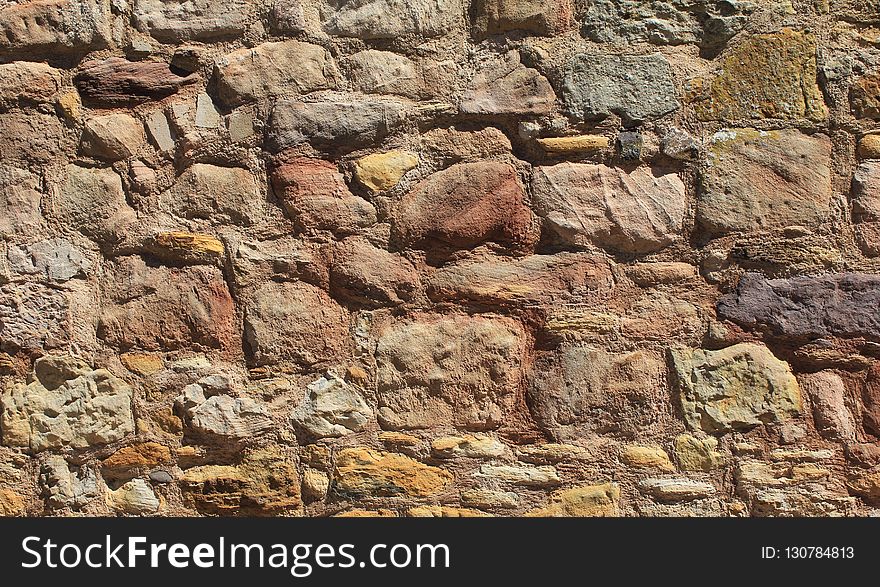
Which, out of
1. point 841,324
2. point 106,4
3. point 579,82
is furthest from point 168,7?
point 841,324

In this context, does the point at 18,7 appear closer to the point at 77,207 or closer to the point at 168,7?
the point at 168,7

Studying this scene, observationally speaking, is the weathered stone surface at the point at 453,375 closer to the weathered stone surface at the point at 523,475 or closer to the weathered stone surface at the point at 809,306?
the weathered stone surface at the point at 523,475

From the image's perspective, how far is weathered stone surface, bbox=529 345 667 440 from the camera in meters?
1.69

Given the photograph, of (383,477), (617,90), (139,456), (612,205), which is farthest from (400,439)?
(617,90)

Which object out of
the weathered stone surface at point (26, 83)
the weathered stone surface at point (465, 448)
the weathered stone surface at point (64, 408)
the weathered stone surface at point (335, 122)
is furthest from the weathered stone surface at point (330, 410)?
the weathered stone surface at point (26, 83)

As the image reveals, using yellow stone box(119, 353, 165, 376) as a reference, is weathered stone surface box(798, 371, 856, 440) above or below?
below

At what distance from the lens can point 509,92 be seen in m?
1.71

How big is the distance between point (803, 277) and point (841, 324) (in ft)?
0.40

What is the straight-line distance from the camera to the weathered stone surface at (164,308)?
5.59ft

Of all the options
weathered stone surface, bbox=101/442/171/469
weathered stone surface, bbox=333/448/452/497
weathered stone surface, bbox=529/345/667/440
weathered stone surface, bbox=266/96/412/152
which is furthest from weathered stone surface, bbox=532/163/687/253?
weathered stone surface, bbox=101/442/171/469

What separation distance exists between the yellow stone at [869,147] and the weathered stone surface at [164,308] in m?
1.38

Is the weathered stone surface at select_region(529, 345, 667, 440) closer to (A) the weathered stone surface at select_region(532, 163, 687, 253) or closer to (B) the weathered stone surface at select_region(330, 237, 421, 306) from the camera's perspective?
(A) the weathered stone surface at select_region(532, 163, 687, 253)

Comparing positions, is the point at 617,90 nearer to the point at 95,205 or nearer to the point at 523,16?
the point at 523,16

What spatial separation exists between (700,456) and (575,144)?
704 millimetres
